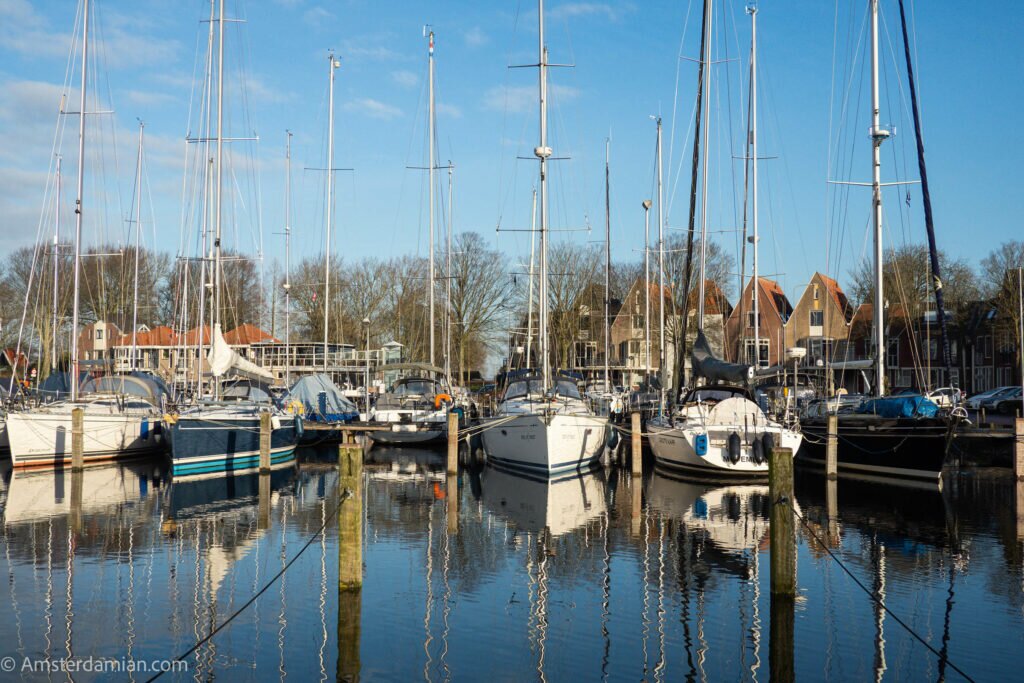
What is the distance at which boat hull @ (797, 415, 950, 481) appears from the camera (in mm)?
25875

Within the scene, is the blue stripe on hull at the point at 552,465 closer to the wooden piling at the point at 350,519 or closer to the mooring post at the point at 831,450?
the mooring post at the point at 831,450

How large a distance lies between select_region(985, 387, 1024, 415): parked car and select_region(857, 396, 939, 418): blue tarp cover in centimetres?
2038

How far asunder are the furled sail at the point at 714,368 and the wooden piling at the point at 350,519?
53.3 feet

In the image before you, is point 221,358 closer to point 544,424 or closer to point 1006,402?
point 544,424

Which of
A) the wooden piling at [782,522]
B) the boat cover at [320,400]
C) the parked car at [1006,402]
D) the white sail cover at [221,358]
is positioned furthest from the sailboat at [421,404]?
the parked car at [1006,402]

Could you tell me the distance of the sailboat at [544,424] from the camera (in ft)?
88.2

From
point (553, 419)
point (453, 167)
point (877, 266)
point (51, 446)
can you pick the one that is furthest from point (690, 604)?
point (453, 167)

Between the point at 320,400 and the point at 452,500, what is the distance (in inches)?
653

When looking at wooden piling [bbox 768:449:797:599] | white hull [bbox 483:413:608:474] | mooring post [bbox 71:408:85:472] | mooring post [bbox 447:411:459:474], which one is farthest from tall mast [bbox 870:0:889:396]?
mooring post [bbox 71:408:85:472]

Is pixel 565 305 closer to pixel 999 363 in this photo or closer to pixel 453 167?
pixel 453 167

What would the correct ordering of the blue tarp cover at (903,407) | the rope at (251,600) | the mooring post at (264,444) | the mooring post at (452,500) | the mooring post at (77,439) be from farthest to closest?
the mooring post at (264,444), the mooring post at (77,439), the blue tarp cover at (903,407), the mooring post at (452,500), the rope at (251,600)

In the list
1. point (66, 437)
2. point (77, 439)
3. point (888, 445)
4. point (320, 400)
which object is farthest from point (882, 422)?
point (66, 437)

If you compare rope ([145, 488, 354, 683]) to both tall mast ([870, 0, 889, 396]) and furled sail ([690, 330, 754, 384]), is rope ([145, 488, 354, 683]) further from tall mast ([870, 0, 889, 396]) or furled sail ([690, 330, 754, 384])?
tall mast ([870, 0, 889, 396])

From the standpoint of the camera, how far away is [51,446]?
97.8ft
